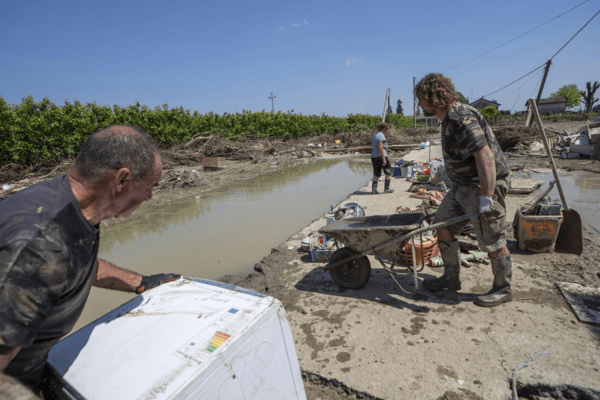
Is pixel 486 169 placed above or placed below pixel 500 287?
above

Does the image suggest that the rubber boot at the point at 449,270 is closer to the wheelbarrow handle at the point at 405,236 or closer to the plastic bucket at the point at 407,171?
the wheelbarrow handle at the point at 405,236

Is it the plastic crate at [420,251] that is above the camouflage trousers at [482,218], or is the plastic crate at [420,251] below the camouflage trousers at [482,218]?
below

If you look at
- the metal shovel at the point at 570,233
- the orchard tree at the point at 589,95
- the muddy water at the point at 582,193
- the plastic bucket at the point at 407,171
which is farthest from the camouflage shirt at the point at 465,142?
the orchard tree at the point at 589,95

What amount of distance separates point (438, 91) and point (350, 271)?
2.05 meters

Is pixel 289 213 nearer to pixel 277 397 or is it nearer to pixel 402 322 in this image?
pixel 402 322

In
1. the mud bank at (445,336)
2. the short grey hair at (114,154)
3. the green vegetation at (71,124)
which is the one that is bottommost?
the mud bank at (445,336)

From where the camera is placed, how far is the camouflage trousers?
2.79 m

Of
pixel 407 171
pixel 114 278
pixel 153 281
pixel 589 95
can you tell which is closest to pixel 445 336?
pixel 153 281

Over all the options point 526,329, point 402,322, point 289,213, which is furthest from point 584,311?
point 289,213

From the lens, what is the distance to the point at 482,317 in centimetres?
279

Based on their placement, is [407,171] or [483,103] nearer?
[407,171]

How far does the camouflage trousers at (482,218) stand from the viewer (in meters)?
2.79

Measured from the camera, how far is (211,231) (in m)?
6.40

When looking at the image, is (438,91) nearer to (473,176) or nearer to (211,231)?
(473,176)
